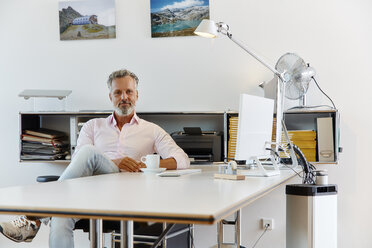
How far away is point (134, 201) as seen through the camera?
3.94 feet

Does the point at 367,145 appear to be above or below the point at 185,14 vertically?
below

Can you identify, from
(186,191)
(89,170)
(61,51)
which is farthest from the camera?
(61,51)

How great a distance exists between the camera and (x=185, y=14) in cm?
372

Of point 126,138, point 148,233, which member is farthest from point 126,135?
point 148,233

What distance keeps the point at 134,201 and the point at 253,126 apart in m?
1.09

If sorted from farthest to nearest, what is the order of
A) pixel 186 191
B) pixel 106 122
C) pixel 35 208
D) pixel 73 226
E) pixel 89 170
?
pixel 106 122
pixel 89 170
pixel 73 226
pixel 186 191
pixel 35 208

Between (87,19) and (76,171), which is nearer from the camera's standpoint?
(76,171)

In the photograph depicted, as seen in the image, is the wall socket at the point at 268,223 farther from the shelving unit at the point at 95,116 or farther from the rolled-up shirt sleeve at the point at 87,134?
the rolled-up shirt sleeve at the point at 87,134

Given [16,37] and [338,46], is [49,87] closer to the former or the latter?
[16,37]

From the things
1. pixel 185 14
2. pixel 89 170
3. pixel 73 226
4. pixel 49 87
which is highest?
pixel 185 14

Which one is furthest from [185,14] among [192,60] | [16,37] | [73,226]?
[73,226]

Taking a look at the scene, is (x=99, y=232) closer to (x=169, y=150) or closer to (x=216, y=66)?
(x=169, y=150)

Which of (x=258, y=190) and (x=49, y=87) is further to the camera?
→ (x=49, y=87)

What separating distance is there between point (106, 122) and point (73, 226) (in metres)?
1.28
